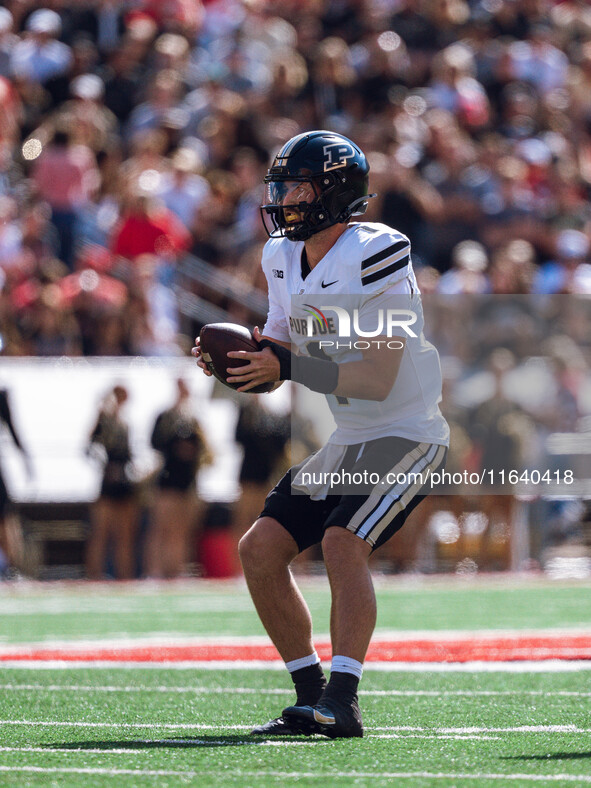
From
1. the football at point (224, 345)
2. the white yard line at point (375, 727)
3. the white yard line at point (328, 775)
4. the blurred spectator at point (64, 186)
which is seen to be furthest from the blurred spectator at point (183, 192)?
the white yard line at point (328, 775)

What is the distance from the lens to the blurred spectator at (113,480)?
464 inches

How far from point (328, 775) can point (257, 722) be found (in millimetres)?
1143

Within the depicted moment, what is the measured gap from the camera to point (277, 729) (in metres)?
4.16

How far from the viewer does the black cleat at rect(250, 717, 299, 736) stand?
4.15 meters

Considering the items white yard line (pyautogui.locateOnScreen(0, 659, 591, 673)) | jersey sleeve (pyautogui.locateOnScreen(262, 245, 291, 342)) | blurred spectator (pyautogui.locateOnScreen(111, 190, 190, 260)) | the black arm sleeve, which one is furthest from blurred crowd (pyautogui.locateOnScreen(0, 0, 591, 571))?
jersey sleeve (pyautogui.locateOnScreen(262, 245, 291, 342))

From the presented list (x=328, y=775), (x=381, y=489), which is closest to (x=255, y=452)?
(x=381, y=489)

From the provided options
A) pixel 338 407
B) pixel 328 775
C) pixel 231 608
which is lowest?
pixel 231 608

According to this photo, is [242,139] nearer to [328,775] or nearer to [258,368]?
[258,368]

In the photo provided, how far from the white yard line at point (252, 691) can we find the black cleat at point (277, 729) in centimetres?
105

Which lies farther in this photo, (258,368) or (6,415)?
(6,415)

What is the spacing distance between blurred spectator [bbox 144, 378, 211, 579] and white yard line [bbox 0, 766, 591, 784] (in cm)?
837

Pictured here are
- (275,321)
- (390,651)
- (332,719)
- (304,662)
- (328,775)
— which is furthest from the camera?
(390,651)

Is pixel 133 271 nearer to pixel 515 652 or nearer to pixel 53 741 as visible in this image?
pixel 515 652

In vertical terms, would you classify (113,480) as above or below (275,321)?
below
